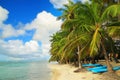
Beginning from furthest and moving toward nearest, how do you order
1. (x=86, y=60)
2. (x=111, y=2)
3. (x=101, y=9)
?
(x=86, y=60) < (x=111, y=2) < (x=101, y=9)

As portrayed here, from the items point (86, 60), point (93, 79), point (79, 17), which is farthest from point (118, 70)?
point (86, 60)

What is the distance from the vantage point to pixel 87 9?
16.8 m

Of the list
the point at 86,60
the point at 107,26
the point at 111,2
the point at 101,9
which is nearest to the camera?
the point at 107,26

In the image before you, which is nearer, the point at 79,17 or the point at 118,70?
the point at 79,17

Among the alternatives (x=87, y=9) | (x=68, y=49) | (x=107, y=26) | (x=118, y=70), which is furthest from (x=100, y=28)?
(x=118, y=70)

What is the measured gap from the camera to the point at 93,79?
1658 centimetres

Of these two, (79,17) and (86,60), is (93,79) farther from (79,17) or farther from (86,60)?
(86,60)

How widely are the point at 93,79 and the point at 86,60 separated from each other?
2613 cm

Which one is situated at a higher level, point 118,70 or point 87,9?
point 87,9

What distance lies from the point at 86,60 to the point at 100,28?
26539 mm

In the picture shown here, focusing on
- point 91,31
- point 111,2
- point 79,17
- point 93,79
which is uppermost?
point 111,2

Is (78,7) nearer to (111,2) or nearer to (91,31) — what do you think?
(91,31)

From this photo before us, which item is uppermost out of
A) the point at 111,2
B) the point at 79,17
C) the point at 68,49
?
the point at 111,2

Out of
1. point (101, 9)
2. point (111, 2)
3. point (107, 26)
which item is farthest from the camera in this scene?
point (111, 2)
